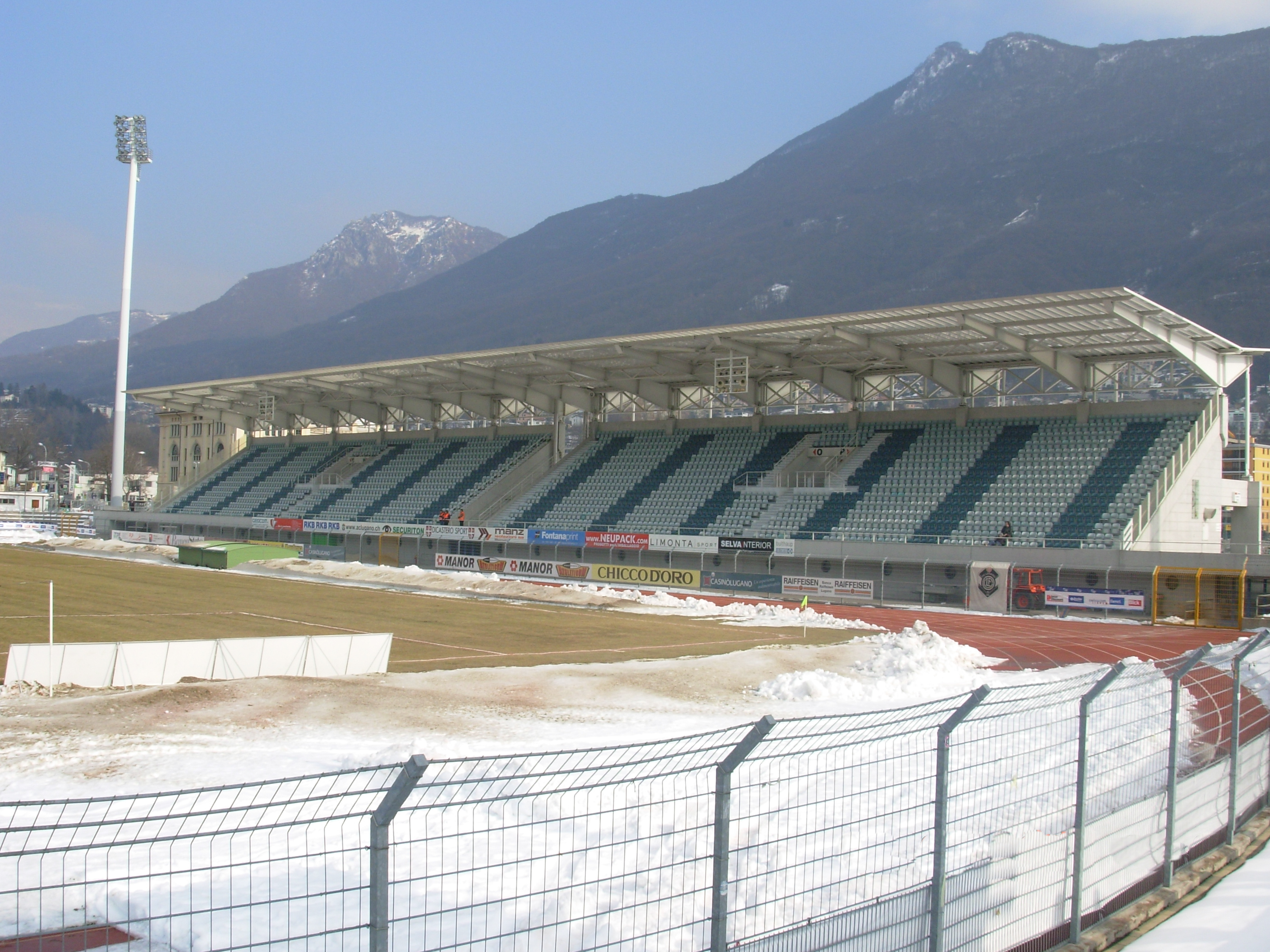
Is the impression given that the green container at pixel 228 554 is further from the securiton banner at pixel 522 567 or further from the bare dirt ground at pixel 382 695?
the bare dirt ground at pixel 382 695

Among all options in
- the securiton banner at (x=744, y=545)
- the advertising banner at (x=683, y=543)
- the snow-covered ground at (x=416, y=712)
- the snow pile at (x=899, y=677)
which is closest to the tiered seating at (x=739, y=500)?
the securiton banner at (x=744, y=545)

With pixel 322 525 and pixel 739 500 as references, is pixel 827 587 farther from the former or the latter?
pixel 322 525

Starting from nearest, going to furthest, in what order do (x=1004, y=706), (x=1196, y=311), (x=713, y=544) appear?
(x=1004, y=706)
(x=713, y=544)
(x=1196, y=311)

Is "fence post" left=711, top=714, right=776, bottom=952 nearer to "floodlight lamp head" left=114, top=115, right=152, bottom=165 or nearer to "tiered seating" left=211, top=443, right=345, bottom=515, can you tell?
"tiered seating" left=211, top=443, right=345, bottom=515

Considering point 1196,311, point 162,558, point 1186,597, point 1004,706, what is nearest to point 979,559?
point 1186,597

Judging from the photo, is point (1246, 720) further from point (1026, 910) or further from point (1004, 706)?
point (1026, 910)

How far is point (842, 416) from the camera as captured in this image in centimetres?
5091

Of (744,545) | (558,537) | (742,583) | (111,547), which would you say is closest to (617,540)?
(558,537)

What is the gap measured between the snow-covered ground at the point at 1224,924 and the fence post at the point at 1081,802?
519 mm

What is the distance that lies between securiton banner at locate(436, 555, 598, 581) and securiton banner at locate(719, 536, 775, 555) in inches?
264

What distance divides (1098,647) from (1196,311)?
6360 inches

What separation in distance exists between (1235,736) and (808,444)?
1648 inches

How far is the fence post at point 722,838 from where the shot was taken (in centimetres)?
459

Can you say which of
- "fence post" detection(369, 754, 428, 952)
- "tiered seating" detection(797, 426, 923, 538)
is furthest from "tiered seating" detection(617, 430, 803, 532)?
"fence post" detection(369, 754, 428, 952)
